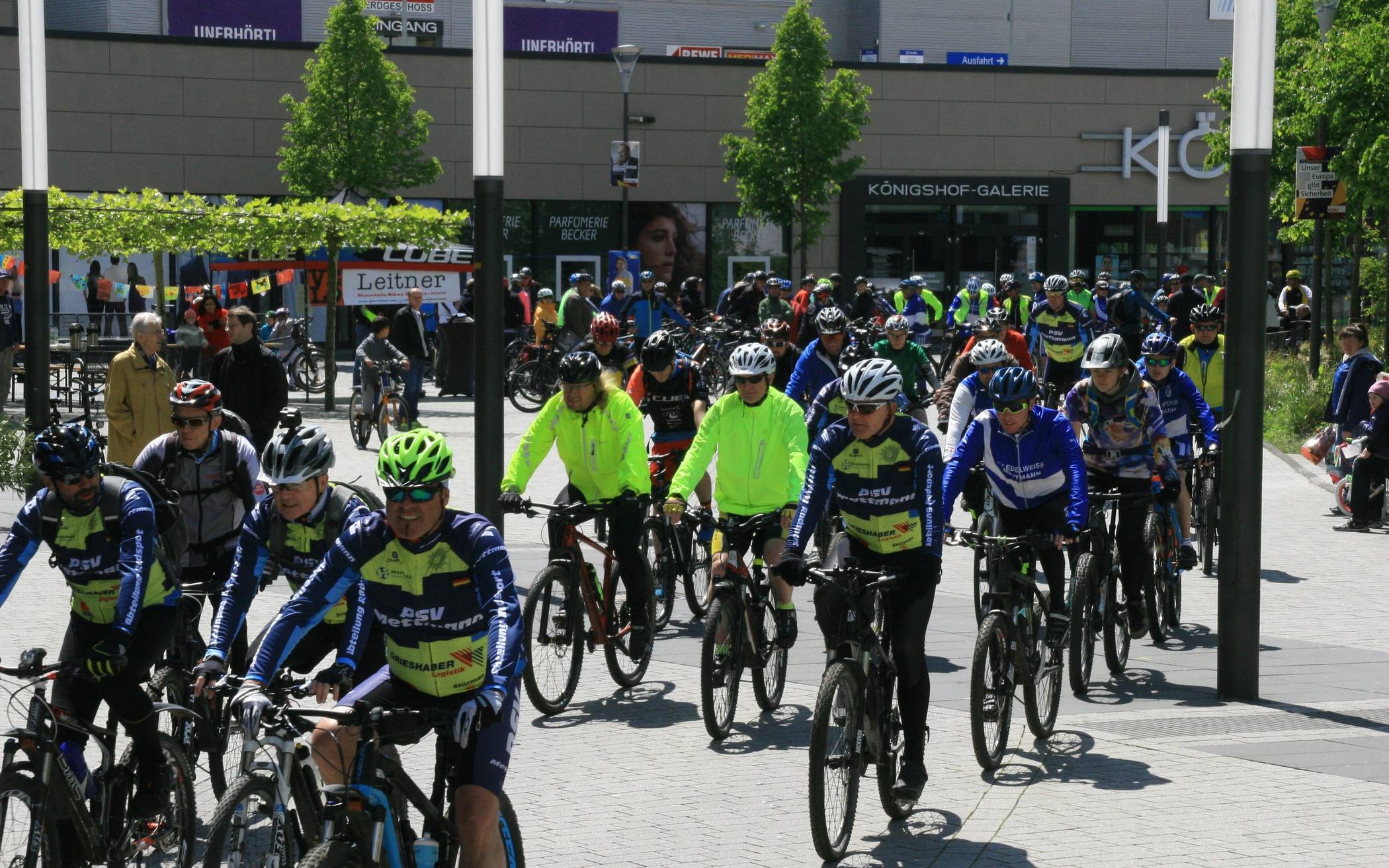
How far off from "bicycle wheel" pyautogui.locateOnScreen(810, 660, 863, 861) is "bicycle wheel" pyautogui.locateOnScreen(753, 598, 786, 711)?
6.61 feet

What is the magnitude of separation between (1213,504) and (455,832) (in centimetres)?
892

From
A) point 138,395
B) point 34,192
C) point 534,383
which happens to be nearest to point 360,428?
point 534,383

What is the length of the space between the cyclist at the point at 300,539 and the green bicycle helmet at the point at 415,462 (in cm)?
56

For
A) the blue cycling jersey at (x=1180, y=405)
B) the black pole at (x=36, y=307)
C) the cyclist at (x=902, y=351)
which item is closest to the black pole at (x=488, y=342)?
the blue cycling jersey at (x=1180, y=405)

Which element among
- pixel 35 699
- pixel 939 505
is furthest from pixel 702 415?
pixel 35 699

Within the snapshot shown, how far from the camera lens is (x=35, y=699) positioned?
5.27 metres

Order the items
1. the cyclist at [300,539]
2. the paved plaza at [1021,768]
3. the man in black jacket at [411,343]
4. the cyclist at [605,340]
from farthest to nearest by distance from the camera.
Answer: the man in black jacket at [411,343]
the cyclist at [605,340]
the paved plaza at [1021,768]
the cyclist at [300,539]

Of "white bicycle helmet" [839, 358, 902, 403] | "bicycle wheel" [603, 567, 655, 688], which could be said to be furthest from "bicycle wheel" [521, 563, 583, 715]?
"white bicycle helmet" [839, 358, 902, 403]

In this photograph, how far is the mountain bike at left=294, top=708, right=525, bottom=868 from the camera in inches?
176

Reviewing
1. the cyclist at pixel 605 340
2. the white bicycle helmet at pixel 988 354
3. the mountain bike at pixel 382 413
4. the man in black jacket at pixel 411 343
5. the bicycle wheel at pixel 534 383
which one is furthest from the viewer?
the bicycle wheel at pixel 534 383

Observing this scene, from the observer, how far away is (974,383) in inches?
471

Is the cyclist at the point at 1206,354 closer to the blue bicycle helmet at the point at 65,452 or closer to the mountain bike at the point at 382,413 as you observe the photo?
the blue bicycle helmet at the point at 65,452

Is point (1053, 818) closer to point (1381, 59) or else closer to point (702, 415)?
point (702, 415)

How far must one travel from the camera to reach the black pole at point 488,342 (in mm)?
9445
